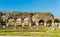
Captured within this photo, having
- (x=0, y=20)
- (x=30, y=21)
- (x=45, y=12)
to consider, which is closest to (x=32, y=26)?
(x=30, y=21)

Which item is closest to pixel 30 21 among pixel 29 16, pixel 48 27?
pixel 29 16

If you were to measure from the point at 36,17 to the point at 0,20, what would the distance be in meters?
6.92

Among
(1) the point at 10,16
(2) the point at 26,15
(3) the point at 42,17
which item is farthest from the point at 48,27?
(1) the point at 10,16

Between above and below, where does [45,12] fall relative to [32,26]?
above

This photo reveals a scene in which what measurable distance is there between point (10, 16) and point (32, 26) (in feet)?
15.3

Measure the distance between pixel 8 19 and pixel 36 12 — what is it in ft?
18.3

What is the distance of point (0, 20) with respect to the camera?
41250mm

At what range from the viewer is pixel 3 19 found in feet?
136

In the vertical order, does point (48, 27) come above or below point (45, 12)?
below

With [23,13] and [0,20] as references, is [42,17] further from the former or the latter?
[0,20]

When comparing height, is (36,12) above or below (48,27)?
above

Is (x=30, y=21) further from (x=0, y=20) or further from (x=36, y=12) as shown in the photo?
(x=0, y=20)

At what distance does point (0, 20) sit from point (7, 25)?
170 cm

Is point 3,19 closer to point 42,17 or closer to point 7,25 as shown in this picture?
point 7,25
